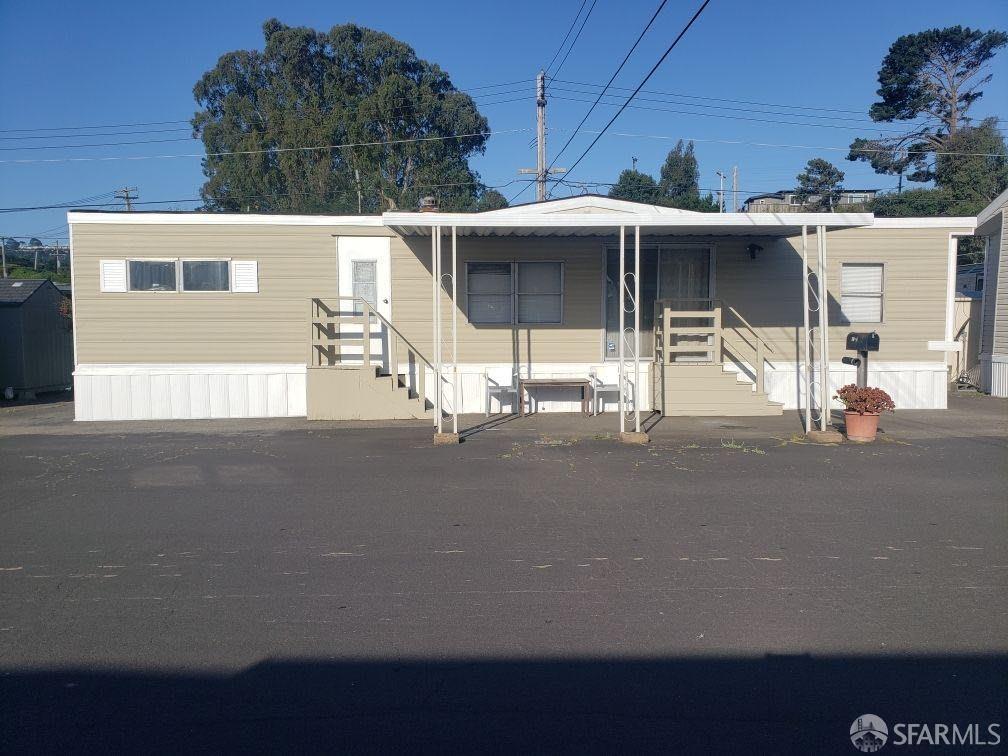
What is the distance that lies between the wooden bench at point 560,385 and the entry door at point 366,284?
2.32m

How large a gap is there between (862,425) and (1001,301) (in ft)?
26.8

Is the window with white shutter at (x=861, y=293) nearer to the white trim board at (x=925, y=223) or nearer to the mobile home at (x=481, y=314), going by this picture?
the mobile home at (x=481, y=314)

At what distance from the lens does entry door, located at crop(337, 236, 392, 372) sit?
44.4ft

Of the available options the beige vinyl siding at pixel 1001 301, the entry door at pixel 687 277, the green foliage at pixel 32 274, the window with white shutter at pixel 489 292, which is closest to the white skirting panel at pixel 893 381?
the entry door at pixel 687 277

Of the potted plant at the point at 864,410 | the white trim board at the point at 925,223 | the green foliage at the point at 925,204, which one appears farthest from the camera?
the green foliage at the point at 925,204

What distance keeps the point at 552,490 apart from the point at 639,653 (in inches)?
151

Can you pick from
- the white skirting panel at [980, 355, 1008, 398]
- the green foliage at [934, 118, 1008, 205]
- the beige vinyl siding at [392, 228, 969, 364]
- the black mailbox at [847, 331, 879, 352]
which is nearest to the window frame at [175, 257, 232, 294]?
the beige vinyl siding at [392, 228, 969, 364]

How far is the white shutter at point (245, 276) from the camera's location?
13.4 metres

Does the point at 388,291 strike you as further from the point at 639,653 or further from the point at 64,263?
the point at 64,263

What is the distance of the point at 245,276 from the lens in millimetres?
13430

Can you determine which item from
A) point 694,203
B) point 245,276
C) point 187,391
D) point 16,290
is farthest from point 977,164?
point 16,290

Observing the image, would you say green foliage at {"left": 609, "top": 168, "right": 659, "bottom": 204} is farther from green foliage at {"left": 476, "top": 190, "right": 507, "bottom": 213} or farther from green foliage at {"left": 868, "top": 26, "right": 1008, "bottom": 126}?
green foliage at {"left": 868, "top": 26, "right": 1008, "bottom": 126}

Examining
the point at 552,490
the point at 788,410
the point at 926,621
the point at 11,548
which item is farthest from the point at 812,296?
the point at 11,548

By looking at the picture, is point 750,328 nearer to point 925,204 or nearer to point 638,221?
point 638,221
